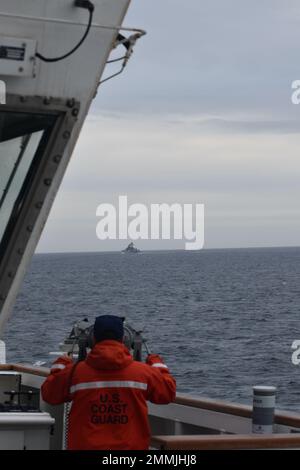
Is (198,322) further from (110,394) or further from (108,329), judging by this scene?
(108,329)

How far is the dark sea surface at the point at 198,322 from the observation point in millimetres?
43406

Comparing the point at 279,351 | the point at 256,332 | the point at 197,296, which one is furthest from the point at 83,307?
the point at 279,351

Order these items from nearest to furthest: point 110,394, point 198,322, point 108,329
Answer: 1. point 108,329
2. point 110,394
3. point 198,322

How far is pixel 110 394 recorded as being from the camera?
20.1ft

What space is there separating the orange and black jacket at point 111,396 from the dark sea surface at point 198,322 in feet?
63.0

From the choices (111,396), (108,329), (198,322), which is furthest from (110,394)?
(198,322)

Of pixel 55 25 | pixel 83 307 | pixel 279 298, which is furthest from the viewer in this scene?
pixel 279 298

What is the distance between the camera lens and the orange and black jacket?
610cm

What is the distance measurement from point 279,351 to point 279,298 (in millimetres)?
41274

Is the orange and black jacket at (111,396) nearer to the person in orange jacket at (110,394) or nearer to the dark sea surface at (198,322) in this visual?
the person in orange jacket at (110,394)

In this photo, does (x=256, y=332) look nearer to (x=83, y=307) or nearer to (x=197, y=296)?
(x=83, y=307)

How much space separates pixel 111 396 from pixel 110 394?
0.01 metres

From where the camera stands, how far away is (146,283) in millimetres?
126062
